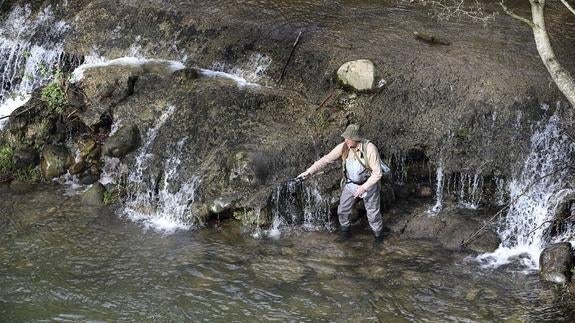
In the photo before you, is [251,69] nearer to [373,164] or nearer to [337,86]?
[337,86]

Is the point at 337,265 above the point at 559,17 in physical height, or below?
below

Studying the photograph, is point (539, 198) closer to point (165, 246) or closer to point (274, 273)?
point (274, 273)

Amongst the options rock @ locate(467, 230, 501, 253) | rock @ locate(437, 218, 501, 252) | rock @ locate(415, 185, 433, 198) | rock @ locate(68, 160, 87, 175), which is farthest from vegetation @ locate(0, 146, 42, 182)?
rock @ locate(467, 230, 501, 253)

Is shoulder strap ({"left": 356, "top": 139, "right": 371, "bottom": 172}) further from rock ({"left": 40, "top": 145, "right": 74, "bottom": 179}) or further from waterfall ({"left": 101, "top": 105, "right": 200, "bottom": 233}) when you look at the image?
rock ({"left": 40, "top": 145, "right": 74, "bottom": 179})

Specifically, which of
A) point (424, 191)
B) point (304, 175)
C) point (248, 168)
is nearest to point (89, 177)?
point (248, 168)

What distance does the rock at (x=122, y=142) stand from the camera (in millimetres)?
11875

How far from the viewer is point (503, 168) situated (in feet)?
35.3

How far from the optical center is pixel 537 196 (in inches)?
414

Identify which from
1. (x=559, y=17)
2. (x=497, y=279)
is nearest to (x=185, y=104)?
(x=497, y=279)

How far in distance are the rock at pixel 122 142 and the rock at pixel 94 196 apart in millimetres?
747

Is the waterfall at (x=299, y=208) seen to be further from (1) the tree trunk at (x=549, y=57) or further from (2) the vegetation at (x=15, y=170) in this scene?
(2) the vegetation at (x=15, y=170)

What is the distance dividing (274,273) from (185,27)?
7.15 metres

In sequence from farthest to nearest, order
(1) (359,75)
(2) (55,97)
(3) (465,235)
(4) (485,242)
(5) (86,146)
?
(2) (55,97), (5) (86,146), (1) (359,75), (3) (465,235), (4) (485,242)

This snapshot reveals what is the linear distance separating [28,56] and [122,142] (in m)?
4.56
